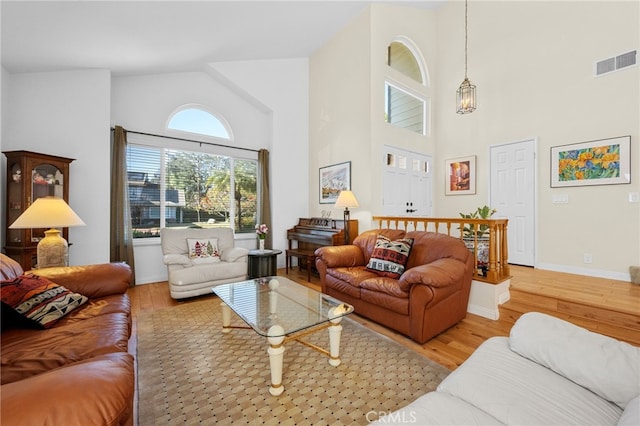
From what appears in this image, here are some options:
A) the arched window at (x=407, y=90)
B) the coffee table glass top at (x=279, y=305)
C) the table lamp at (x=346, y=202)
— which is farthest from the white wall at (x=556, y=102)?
the coffee table glass top at (x=279, y=305)

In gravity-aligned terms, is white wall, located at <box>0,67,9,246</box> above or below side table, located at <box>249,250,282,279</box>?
above

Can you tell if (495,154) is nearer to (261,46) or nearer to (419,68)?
(419,68)

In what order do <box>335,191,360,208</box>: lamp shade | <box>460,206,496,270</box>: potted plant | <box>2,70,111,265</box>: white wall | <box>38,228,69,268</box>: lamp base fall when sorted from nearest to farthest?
<box>38,228,69,268</box>: lamp base, <box>460,206,496,270</box>: potted plant, <box>2,70,111,265</box>: white wall, <box>335,191,360,208</box>: lamp shade

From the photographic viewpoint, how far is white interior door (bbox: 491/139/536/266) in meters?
4.12

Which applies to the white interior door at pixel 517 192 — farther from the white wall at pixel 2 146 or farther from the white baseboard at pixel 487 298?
the white wall at pixel 2 146

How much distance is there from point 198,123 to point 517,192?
5475 millimetres

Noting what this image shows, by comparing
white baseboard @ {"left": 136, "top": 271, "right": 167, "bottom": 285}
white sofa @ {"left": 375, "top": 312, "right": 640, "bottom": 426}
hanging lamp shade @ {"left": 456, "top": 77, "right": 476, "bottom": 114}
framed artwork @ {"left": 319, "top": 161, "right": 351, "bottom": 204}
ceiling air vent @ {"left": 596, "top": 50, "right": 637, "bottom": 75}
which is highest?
ceiling air vent @ {"left": 596, "top": 50, "right": 637, "bottom": 75}

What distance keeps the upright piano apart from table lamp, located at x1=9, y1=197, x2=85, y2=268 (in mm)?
2877

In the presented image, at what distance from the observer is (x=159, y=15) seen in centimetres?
281

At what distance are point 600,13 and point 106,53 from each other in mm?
6321

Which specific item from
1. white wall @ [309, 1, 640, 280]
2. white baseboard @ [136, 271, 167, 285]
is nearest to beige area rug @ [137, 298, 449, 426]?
white baseboard @ [136, 271, 167, 285]

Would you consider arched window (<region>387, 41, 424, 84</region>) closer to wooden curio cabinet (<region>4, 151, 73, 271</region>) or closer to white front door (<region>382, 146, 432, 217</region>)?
white front door (<region>382, 146, 432, 217</region>)

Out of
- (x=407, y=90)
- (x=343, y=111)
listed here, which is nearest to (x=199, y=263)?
(x=343, y=111)

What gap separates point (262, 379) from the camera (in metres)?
1.80
